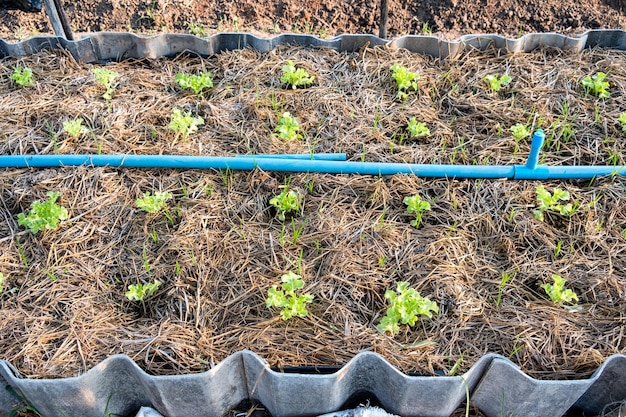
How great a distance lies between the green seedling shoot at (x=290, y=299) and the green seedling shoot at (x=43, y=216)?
3.60 feet

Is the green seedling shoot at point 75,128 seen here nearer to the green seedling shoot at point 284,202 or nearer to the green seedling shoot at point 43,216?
the green seedling shoot at point 43,216

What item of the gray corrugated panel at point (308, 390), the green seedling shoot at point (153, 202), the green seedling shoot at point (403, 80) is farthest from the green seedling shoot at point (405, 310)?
the green seedling shoot at point (403, 80)

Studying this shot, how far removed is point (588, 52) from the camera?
3.71 m

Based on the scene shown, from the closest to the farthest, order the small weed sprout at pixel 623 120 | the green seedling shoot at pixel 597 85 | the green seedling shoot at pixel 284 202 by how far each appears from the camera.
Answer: the green seedling shoot at pixel 284 202 < the small weed sprout at pixel 623 120 < the green seedling shoot at pixel 597 85

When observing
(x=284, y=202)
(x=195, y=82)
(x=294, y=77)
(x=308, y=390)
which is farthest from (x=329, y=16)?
(x=308, y=390)

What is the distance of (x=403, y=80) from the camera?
3.37 metres

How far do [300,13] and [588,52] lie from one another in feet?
6.66

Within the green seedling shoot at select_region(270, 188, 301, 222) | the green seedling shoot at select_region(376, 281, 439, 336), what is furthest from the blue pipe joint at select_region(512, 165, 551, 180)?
the green seedling shoot at select_region(270, 188, 301, 222)

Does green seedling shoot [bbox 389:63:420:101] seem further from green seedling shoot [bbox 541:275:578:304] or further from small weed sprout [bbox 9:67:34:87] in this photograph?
small weed sprout [bbox 9:67:34:87]

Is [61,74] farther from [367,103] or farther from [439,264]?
[439,264]

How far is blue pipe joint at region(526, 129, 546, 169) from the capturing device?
2754 mm

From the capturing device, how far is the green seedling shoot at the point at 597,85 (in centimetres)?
335

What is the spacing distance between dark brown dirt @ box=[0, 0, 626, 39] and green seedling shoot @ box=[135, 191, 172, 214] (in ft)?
5.92

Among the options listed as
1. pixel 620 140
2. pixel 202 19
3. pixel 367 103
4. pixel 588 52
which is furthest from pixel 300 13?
pixel 620 140
